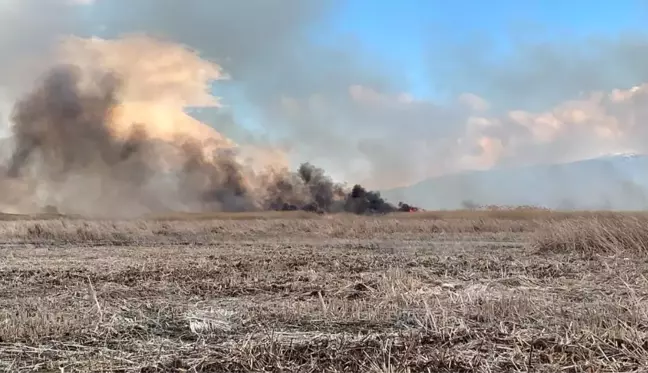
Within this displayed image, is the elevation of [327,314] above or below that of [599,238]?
below

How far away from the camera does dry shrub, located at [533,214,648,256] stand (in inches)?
631

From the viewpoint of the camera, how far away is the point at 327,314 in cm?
698

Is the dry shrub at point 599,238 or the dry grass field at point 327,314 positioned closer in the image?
the dry grass field at point 327,314

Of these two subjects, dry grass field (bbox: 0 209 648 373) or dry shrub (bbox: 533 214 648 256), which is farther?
dry shrub (bbox: 533 214 648 256)

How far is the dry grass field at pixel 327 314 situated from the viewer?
194 inches

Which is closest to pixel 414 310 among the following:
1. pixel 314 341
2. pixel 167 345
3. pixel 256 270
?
pixel 314 341

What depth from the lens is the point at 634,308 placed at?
6.91m

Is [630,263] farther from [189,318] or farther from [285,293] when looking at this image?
[189,318]

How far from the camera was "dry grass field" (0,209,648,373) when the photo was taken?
493 cm

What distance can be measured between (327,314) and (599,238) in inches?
486

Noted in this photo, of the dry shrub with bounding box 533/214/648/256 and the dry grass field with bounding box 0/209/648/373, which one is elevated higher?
the dry shrub with bounding box 533/214/648/256

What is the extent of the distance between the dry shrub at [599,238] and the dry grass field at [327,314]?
0.55 metres

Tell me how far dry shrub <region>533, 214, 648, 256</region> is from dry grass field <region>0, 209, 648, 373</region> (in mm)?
555

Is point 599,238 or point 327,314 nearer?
point 327,314
